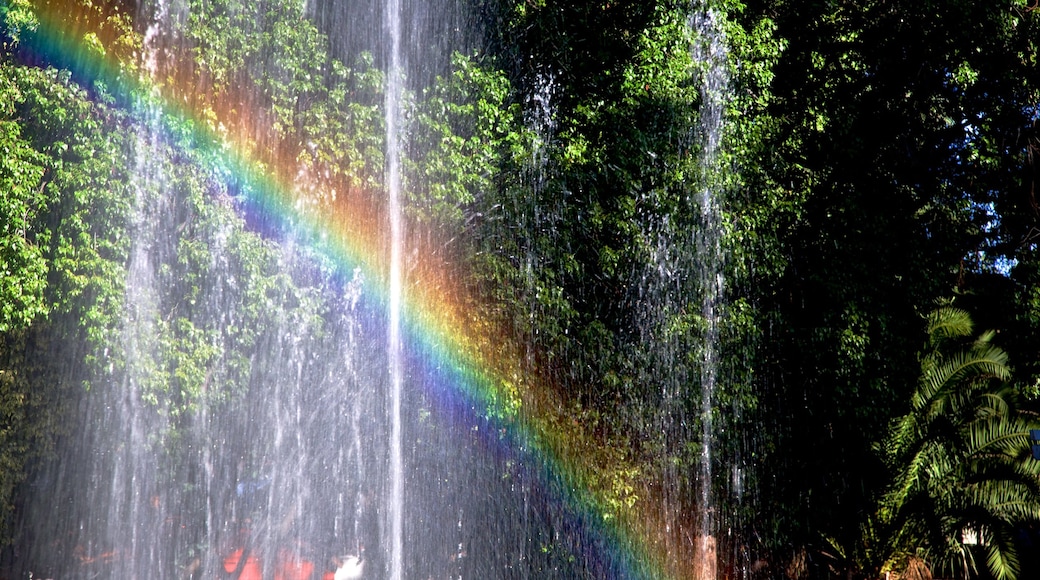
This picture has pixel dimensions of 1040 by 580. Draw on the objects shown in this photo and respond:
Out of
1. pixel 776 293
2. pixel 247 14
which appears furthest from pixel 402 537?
pixel 247 14

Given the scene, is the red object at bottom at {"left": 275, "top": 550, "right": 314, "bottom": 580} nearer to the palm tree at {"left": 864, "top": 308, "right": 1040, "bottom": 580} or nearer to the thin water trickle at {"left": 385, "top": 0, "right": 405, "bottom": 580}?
the thin water trickle at {"left": 385, "top": 0, "right": 405, "bottom": 580}

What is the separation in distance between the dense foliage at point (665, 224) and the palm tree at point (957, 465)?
0.05 meters

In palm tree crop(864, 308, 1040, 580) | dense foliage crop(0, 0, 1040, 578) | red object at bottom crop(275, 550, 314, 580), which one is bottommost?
red object at bottom crop(275, 550, 314, 580)

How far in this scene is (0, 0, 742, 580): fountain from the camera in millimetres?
11359

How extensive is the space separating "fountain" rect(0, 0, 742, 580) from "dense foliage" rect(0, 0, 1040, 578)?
69 mm

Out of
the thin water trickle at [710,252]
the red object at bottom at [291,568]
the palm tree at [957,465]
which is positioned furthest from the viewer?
the palm tree at [957,465]

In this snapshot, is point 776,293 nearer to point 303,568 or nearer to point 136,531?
point 303,568

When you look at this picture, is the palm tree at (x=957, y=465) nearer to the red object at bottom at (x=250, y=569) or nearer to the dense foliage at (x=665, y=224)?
the dense foliage at (x=665, y=224)

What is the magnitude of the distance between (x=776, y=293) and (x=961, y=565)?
5.10 m

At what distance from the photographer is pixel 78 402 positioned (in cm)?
1271

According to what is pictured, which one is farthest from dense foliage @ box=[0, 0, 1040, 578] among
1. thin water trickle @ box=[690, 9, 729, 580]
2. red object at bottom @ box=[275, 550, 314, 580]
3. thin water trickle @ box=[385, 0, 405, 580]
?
red object at bottom @ box=[275, 550, 314, 580]

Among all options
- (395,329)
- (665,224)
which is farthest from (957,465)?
(395,329)

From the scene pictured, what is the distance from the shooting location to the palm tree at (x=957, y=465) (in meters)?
12.0

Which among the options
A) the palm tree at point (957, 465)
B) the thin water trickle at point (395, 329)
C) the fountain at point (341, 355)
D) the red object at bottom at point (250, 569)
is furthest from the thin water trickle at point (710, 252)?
the red object at bottom at point (250, 569)
